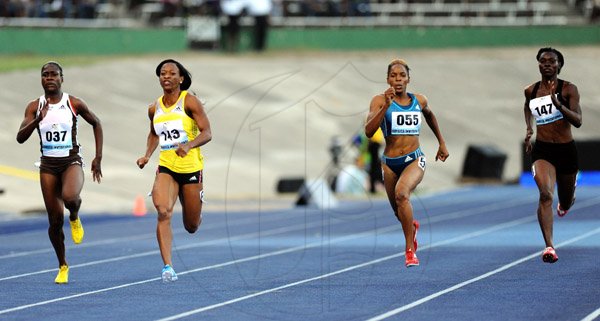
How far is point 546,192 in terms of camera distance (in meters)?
14.3

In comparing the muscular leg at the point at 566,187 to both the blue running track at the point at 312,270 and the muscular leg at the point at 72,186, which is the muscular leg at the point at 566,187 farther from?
the muscular leg at the point at 72,186

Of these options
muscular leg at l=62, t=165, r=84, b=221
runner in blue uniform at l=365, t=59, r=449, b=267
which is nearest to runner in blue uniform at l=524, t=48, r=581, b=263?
runner in blue uniform at l=365, t=59, r=449, b=267

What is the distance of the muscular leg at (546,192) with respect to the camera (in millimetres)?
14328

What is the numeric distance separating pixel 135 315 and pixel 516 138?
32331 mm

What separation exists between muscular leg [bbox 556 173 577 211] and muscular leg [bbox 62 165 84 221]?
4645 millimetres

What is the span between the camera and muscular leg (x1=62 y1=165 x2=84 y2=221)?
13.5m

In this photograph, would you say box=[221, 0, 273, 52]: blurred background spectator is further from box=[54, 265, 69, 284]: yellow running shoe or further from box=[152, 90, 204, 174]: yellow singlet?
box=[152, 90, 204, 174]: yellow singlet

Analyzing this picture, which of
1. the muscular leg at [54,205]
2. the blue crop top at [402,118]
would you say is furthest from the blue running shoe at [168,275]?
the blue crop top at [402,118]

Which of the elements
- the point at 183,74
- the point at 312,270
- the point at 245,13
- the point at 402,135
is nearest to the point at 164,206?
the point at 183,74

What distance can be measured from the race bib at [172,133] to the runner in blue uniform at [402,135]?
5.94ft

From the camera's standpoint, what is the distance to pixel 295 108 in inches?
1639

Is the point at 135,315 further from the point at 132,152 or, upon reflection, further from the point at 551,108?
the point at 132,152

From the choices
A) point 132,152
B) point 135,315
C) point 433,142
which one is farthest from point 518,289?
point 433,142

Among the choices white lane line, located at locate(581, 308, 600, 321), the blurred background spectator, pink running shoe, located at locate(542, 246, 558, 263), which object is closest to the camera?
white lane line, located at locate(581, 308, 600, 321)
